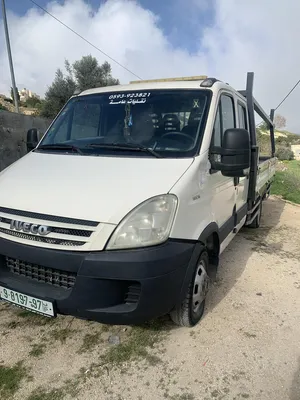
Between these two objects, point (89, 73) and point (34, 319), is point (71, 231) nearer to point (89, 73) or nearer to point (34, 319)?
point (34, 319)

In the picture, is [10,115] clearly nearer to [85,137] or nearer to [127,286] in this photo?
[85,137]

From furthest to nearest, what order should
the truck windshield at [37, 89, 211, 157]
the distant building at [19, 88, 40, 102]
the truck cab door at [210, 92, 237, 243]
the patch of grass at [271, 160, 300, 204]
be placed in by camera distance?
the distant building at [19, 88, 40, 102], the patch of grass at [271, 160, 300, 204], the truck cab door at [210, 92, 237, 243], the truck windshield at [37, 89, 211, 157]

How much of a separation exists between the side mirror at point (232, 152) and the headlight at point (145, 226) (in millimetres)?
801

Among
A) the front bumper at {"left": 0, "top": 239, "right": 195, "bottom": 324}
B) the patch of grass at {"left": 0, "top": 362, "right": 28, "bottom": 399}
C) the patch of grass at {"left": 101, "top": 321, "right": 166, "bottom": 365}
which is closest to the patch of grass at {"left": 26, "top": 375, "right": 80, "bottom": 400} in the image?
the patch of grass at {"left": 0, "top": 362, "right": 28, "bottom": 399}

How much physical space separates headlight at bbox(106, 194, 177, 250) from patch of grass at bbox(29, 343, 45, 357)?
45.8 inches

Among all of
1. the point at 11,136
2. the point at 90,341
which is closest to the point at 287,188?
the point at 11,136

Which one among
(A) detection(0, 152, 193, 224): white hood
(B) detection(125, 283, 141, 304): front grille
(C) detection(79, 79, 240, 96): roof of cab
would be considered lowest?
(B) detection(125, 283, 141, 304): front grille

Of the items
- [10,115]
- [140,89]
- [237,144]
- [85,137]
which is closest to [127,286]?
[237,144]

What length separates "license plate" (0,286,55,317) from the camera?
7.77 feet

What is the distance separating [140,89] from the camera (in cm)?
355

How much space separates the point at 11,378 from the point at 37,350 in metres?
0.33

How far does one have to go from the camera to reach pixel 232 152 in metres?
2.81

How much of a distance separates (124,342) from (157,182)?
54.9 inches

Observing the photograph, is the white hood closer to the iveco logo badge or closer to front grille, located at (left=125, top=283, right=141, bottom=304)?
the iveco logo badge
